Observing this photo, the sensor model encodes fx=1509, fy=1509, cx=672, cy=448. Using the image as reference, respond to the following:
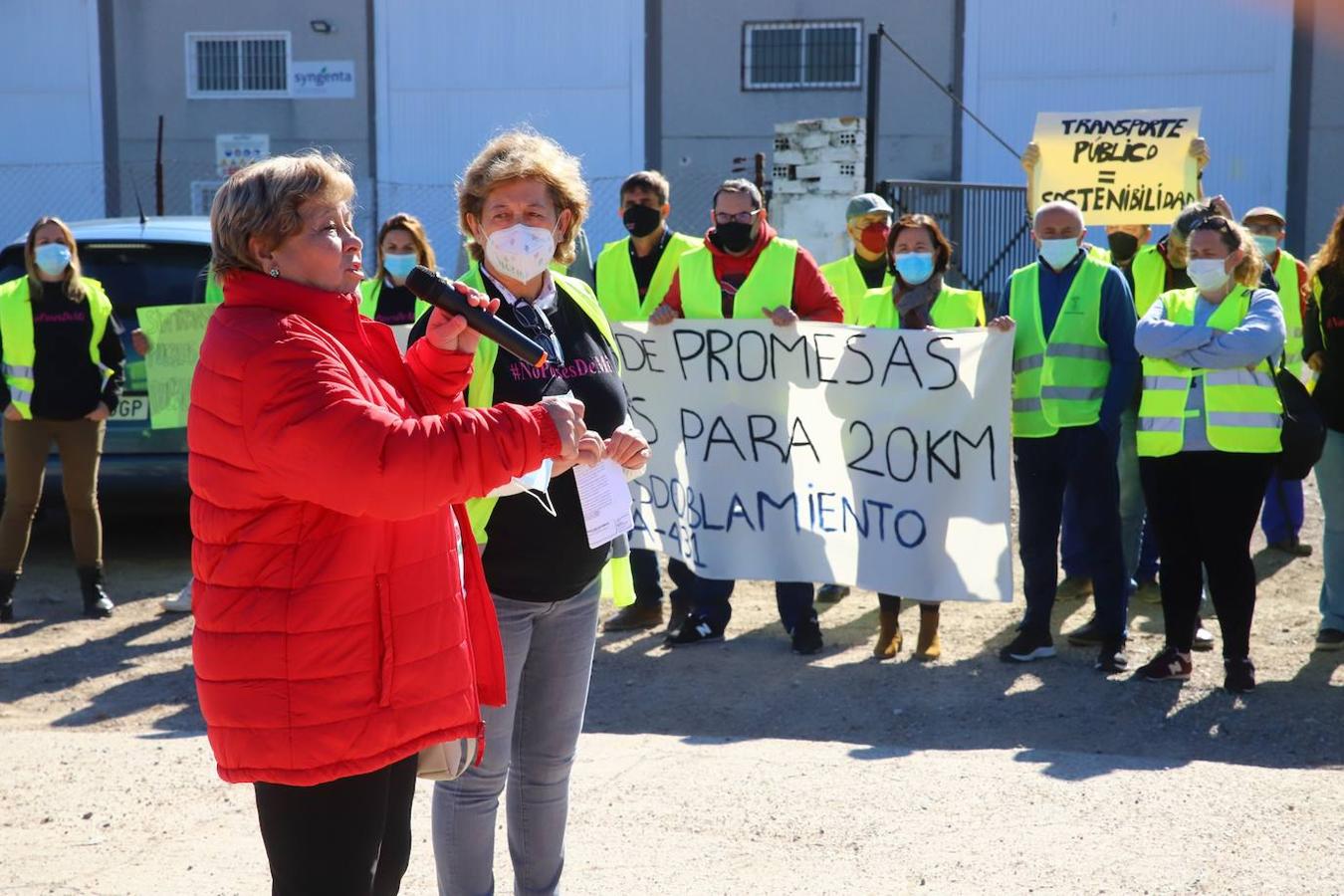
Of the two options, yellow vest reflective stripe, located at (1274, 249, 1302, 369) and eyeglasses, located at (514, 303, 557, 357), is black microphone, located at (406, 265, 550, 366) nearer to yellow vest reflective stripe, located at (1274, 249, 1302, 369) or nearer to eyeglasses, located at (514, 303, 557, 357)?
eyeglasses, located at (514, 303, 557, 357)

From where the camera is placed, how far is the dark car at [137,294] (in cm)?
838

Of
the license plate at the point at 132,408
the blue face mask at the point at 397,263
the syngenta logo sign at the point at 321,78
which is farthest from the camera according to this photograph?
the syngenta logo sign at the point at 321,78

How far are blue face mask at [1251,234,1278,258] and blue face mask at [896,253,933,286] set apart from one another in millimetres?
2195

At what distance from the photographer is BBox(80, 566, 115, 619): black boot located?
7891mm

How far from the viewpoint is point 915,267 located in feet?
22.7

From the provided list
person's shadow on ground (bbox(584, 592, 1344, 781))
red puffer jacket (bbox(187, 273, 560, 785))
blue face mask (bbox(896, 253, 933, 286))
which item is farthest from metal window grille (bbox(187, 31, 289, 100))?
red puffer jacket (bbox(187, 273, 560, 785))

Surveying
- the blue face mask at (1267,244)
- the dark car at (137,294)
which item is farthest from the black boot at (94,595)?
the blue face mask at (1267,244)

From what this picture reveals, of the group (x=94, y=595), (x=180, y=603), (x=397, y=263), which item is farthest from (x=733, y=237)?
(x=94, y=595)

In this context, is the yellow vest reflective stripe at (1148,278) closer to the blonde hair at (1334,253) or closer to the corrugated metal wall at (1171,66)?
the blonde hair at (1334,253)

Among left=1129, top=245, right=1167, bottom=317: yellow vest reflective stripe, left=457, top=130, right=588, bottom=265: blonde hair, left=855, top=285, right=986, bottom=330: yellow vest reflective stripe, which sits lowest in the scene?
left=855, top=285, right=986, bottom=330: yellow vest reflective stripe

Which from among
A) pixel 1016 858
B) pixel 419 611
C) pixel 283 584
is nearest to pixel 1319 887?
pixel 1016 858

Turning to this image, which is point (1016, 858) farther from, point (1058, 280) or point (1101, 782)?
point (1058, 280)

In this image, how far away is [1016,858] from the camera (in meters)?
4.27

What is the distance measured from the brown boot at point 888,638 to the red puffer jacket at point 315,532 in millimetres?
4330
